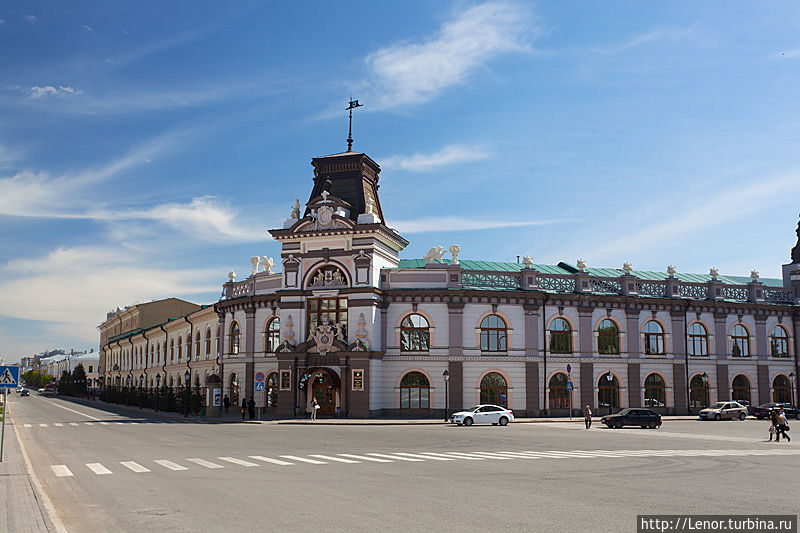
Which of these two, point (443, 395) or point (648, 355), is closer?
point (443, 395)

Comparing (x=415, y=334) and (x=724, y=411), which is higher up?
(x=415, y=334)

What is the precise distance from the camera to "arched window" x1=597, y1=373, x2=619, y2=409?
51.2 m

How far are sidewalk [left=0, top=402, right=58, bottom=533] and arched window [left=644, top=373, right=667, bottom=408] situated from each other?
4479 cm

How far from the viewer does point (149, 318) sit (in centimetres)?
10062

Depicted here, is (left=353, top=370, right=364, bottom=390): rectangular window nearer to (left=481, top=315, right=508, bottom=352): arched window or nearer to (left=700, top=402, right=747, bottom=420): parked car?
(left=481, top=315, right=508, bottom=352): arched window

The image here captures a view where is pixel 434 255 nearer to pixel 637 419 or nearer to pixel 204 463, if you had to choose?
pixel 637 419

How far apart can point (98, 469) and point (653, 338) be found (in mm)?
44828

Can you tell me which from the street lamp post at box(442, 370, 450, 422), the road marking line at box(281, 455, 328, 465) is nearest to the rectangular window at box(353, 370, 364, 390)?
the street lamp post at box(442, 370, 450, 422)

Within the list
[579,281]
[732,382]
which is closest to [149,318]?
[579,281]

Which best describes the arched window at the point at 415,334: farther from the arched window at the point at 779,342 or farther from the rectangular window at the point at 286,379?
the arched window at the point at 779,342

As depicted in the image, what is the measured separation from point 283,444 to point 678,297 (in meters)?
38.5

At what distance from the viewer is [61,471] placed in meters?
18.8

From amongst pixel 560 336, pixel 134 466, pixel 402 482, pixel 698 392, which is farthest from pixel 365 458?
pixel 698 392

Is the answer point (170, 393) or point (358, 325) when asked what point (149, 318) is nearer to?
point (170, 393)
